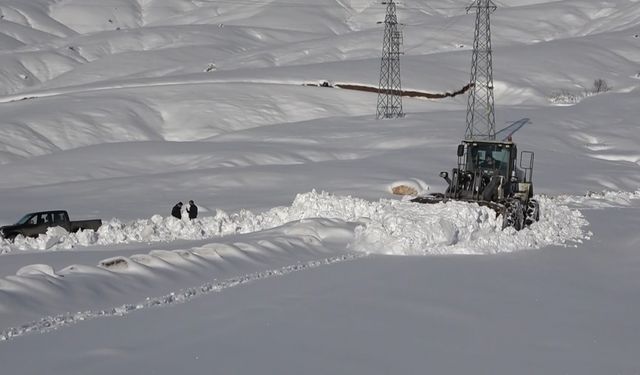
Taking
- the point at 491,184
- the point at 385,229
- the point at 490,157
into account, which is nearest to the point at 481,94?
the point at 490,157

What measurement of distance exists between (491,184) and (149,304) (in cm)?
1061

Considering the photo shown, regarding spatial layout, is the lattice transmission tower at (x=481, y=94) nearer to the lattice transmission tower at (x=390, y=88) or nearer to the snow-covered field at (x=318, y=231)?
the snow-covered field at (x=318, y=231)

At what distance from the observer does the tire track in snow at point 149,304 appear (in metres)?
10.4

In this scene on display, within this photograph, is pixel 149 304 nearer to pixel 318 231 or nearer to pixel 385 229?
pixel 385 229

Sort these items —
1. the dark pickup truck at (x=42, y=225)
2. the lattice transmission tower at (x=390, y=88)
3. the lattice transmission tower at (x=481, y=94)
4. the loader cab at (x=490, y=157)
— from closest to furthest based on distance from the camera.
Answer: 1. the dark pickup truck at (x=42, y=225)
2. the loader cab at (x=490, y=157)
3. the lattice transmission tower at (x=481, y=94)
4. the lattice transmission tower at (x=390, y=88)

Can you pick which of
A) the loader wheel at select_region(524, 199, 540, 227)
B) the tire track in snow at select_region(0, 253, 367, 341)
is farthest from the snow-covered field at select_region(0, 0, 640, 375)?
the loader wheel at select_region(524, 199, 540, 227)

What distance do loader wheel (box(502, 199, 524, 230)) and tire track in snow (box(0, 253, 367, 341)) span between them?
5.42m

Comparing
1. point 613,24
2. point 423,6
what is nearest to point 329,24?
point 423,6

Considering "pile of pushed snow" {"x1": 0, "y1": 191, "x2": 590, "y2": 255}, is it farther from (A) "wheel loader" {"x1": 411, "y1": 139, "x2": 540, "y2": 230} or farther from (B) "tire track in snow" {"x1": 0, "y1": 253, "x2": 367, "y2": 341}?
(B) "tire track in snow" {"x1": 0, "y1": 253, "x2": 367, "y2": 341}

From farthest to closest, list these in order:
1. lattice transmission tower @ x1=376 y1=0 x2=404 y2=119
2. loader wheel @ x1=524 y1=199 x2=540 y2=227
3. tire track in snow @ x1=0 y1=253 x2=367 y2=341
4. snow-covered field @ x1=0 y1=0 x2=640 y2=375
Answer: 1. lattice transmission tower @ x1=376 y1=0 x2=404 y2=119
2. loader wheel @ x1=524 y1=199 x2=540 y2=227
3. tire track in snow @ x1=0 y1=253 x2=367 y2=341
4. snow-covered field @ x1=0 y1=0 x2=640 y2=375

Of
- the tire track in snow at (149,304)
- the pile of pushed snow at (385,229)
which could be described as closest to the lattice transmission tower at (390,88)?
the pile of pushed snow at (385,229)

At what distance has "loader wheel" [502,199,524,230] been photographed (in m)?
19.5

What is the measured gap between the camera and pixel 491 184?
20.5 metres

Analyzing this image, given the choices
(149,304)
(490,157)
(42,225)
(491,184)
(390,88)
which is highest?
(390,88)
